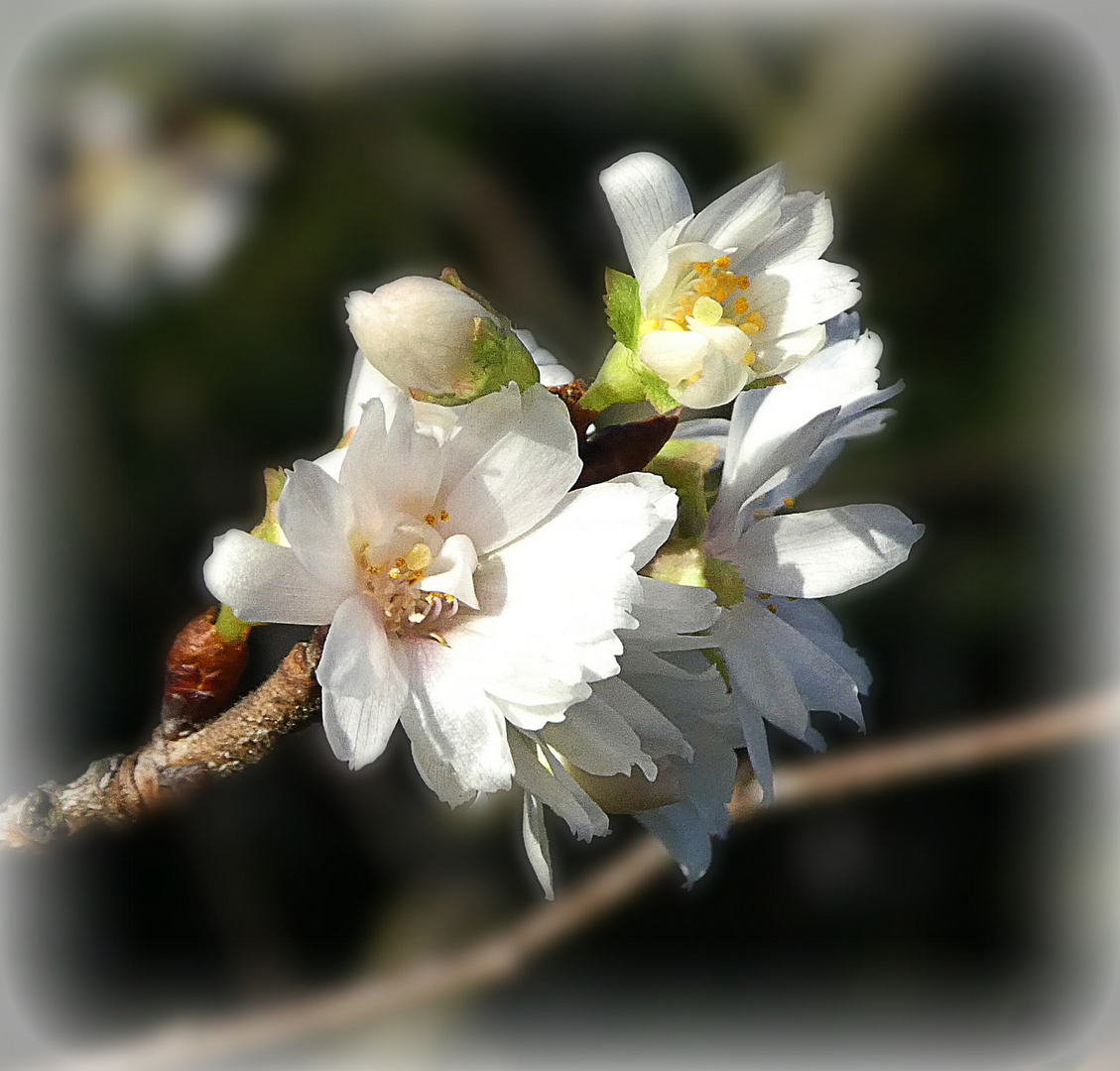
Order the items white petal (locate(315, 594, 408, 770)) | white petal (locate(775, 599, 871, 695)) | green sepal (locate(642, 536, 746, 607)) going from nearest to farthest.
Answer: white petal (locate(315, 594, 408, 770)) < green sepal (locate(642, 536, 746, 607)) < white petal (locate(775, 599, 871, 695))

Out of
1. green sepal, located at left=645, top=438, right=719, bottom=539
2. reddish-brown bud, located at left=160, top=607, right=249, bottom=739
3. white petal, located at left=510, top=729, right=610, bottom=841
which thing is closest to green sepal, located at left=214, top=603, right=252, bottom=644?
reddish-brown bud, located at left=160, top=607, right=249, bottom=739

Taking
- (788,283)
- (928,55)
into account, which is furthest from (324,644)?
(928,55)

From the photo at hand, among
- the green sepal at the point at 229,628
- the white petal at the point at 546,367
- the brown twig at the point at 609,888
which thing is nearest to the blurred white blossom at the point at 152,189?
the brown twig at the point at 609,888

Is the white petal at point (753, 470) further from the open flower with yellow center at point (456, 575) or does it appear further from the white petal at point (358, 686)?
the white petal at point (358, 686)

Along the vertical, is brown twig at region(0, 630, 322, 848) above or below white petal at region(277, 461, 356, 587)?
below

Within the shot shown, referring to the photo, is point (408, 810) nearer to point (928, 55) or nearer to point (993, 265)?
point (993, 265)

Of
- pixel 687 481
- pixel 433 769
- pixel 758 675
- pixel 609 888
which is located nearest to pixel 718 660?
pixel 758 675

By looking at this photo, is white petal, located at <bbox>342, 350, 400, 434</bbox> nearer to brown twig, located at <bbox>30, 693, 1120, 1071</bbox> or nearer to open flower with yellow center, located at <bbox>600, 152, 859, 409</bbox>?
open flower with yellow center, located at <bbox>600, 152, 859, 409</bbox>
